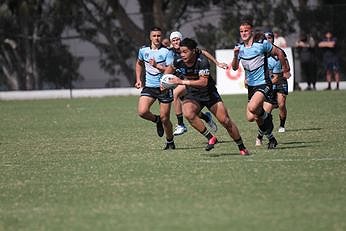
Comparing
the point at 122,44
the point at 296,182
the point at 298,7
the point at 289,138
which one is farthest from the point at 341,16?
the point at 296,182

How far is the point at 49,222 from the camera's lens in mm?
9812

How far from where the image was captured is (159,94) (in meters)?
17.5

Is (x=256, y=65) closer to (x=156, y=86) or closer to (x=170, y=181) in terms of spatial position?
(x=156, y=86)

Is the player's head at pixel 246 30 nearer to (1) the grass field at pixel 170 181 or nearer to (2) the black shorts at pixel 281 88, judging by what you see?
(1) the grass field at pixel 170 181

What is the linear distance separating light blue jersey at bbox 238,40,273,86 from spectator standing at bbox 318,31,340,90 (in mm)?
22253

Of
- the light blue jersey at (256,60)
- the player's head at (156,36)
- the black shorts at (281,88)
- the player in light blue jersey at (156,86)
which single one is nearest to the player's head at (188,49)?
the light blue jersey at (256,60)

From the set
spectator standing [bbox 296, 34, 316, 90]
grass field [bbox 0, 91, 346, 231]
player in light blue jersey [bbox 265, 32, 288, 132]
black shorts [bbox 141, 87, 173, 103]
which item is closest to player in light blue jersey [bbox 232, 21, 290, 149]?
grass field [bbox 0, 91, 346, 231]

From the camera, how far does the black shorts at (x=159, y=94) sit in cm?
1728

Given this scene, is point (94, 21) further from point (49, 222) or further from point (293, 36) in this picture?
point (49, 222)

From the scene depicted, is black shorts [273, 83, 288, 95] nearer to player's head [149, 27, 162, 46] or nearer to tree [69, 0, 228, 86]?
player's head [149, 27, 162, 46]

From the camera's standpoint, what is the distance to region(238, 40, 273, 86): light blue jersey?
15844 mm

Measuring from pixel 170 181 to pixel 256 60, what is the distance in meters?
4.17

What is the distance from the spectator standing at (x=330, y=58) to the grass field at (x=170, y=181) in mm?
17041

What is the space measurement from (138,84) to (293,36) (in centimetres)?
2510
